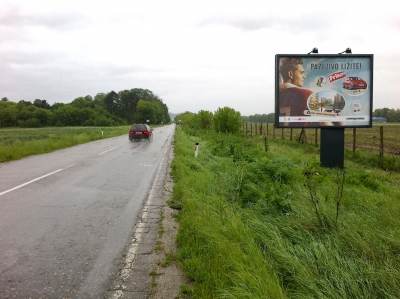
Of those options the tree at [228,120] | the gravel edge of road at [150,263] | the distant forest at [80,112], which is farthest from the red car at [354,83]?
the distant forest at [80,112]

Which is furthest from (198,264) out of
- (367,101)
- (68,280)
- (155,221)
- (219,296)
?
(367,101)

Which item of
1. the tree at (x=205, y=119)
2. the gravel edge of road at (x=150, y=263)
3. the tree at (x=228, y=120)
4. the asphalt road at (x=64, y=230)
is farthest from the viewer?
the tree at (x=205, y=119)

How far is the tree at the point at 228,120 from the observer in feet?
123

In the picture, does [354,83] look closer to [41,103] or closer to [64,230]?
[64,230]

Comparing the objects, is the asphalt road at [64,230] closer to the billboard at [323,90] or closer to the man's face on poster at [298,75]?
the billboard at [323,90]

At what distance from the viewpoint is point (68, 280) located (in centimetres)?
437

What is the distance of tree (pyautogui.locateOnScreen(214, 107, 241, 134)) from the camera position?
1480 inches

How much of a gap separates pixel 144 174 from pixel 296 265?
9300 mm

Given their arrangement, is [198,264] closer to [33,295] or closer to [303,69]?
[33,295]

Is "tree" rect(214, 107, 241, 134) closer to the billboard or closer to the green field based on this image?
the green field

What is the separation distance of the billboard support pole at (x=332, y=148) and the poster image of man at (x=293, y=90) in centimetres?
125

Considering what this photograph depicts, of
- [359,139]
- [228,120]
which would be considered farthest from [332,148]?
[359,139]

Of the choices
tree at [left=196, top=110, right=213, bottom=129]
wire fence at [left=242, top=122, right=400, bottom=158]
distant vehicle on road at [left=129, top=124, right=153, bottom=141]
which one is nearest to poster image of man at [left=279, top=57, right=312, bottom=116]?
wire fence at [left=242, top=122, right=400, bottom=158]

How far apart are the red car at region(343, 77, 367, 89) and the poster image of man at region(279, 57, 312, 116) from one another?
1.46 meters
